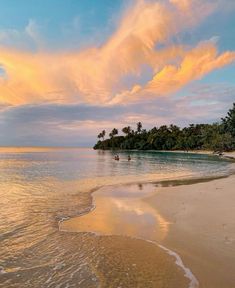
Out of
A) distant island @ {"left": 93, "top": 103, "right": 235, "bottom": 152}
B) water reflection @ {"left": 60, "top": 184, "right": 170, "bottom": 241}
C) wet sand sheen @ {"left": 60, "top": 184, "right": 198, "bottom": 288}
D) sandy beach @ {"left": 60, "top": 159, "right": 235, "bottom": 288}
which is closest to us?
wet sand sheen @ {"left": 60, "top": 184, "right": 198, "bottom": 288}

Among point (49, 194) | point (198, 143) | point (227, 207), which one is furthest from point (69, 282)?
point (198, 143)

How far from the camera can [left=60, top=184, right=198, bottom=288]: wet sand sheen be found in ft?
22.5

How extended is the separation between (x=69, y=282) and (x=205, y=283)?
9.32 ft

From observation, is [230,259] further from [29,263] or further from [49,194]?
[49,194]

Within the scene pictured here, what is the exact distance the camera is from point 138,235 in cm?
1035

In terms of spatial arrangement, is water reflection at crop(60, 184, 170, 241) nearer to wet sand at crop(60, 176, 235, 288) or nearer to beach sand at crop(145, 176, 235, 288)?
wet sand at crop(60, 176, 235, 288)

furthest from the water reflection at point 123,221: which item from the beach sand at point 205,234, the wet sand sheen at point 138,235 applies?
the beach sand at point 205,234

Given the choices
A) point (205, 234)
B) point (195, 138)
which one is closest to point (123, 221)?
point (205, 234)

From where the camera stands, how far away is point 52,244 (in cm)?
970

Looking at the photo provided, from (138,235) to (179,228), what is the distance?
159cm

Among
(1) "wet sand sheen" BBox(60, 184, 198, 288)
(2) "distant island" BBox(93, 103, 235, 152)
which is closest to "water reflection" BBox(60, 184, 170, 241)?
(1) "wet sand sheen" BBox(60, 184, 198, 288)

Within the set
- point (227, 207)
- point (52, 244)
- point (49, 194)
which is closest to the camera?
point (52, 244)

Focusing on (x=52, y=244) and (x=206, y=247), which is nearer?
(x=206, y=247)

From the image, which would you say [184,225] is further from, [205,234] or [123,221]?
[123,221]
